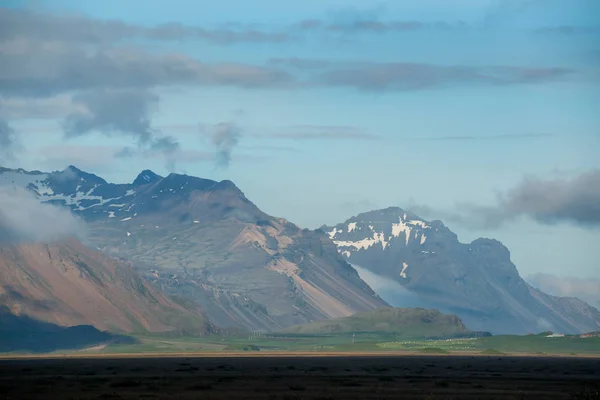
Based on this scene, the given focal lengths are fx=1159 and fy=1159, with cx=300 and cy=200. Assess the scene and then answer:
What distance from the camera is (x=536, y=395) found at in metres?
178

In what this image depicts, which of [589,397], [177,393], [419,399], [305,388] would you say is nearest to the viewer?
[589,397]

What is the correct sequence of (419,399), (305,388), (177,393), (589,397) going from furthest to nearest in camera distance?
(305,388) → (177,393) → (419,399) → (589,397)

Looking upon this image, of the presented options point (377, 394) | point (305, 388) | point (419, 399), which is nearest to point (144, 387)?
point (305, 388)

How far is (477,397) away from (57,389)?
231 ft

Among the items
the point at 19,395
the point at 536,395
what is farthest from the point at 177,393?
the point at 536,395

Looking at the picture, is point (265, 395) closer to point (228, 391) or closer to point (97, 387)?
point (228, 391)

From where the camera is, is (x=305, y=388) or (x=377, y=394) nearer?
(x=377, y=394)

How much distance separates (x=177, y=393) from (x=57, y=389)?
2587 cm

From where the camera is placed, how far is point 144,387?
7712 inches

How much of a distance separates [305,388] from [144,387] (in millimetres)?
27395

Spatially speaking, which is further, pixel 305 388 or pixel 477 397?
pixel 305 388

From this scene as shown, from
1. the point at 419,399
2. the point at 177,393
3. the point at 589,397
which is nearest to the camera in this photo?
the point at 589,397

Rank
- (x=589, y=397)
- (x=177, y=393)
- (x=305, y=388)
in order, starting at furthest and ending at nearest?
(x=305, y=388)
(x=177, y=393)
(x=589, y=397)

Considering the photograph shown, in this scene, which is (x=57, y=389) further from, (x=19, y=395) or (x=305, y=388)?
(x=305, y=388)
